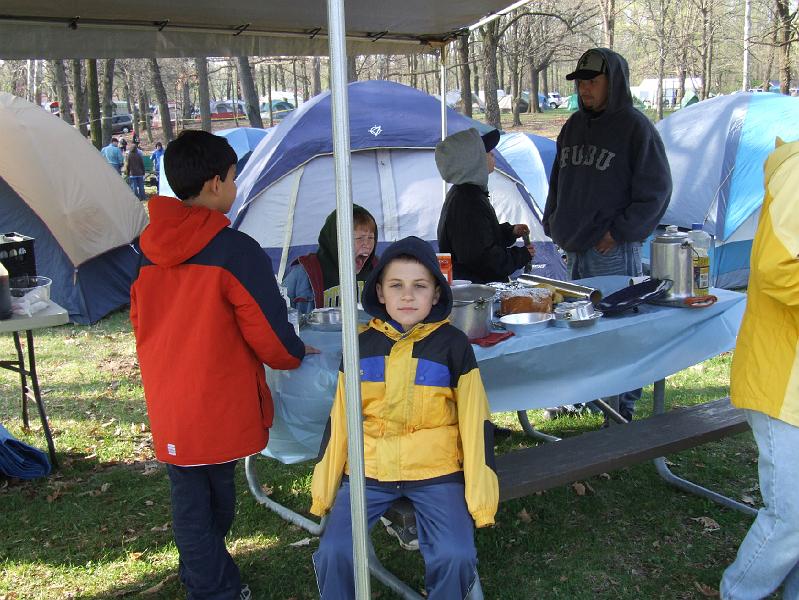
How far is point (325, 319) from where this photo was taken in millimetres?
3111

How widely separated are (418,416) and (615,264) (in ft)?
6.75

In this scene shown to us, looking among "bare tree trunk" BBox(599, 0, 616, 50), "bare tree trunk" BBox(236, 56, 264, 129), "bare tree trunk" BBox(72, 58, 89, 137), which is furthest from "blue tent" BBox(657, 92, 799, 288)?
"bare tree trunk" BBox(72, 58, 89, 137)

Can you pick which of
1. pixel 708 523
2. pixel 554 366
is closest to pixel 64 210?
pixel 554 366

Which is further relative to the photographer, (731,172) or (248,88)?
(248,88)

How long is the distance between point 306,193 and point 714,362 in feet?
13.0

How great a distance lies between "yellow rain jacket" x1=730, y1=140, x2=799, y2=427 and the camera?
2.18m

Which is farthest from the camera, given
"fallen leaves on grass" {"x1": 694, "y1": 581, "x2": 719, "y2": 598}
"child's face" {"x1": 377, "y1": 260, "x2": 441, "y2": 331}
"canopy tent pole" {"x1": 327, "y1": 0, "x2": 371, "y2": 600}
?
"fallen leaves on grass" {"x1": 694, "y1": 581, "x2": 719, "y2": 598}

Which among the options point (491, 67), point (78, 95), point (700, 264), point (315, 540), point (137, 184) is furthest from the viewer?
point (137, 184)

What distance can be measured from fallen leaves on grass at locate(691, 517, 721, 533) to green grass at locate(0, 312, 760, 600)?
2cm

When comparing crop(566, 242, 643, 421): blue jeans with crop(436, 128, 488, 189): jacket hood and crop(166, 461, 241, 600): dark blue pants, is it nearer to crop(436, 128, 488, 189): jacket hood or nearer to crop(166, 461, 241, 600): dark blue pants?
crop(436, 128, 488, 189): jacket hood

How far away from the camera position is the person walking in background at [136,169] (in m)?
17.5

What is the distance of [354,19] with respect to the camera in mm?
4309

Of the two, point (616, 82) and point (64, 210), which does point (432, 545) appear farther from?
point (64, 210)

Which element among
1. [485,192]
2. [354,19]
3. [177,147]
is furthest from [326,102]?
[177,147]
